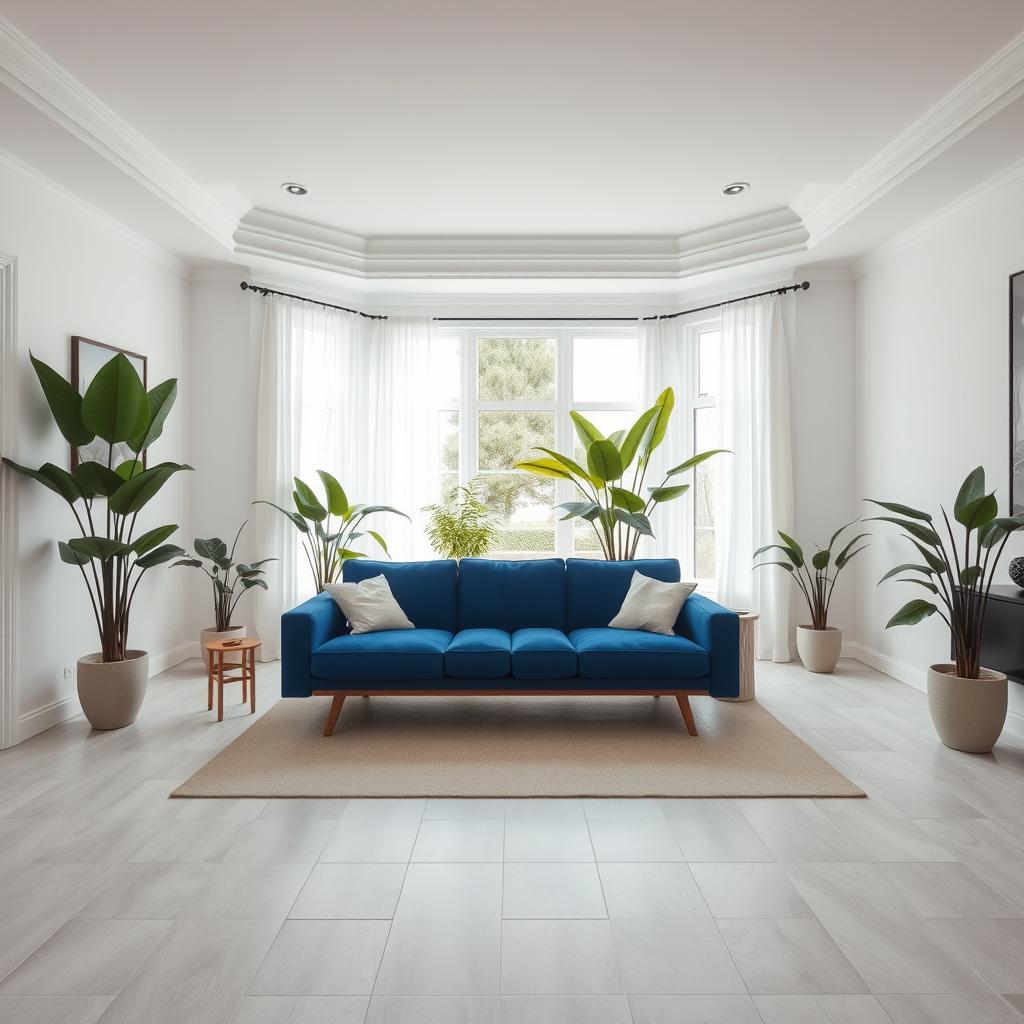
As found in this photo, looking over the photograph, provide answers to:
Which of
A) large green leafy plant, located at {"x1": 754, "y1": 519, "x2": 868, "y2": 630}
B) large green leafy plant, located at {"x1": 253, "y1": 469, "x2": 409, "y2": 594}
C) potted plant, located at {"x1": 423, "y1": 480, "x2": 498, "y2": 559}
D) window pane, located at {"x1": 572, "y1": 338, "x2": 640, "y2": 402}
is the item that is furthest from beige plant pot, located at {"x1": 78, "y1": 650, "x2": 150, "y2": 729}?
window pane, located at {"x1": 572, "y1": 338, "x2": 640, "y2": 402}

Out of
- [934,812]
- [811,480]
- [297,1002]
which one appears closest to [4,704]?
[297,1002]

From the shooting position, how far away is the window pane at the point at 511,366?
21.9 ft

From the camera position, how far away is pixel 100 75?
132 inches

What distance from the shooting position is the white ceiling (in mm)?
2963

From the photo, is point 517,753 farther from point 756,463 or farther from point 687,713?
point 756,463

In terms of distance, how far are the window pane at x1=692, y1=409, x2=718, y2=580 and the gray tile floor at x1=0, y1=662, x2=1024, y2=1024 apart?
9.82ft

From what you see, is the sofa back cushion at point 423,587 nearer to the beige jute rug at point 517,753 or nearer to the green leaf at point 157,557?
the beige jute rug at point 517,753

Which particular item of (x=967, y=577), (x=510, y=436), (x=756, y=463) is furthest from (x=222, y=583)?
(x=967, y=577)

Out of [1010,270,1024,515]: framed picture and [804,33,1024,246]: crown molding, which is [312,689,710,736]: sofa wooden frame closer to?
[1010,270,1024,515]: framed picture

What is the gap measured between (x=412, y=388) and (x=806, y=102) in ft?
11.9

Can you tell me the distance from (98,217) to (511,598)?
132 inches

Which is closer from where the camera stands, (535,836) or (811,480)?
(535,836)

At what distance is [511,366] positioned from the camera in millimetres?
6688

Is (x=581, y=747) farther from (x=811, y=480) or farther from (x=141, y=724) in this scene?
(x=811, y=480)
